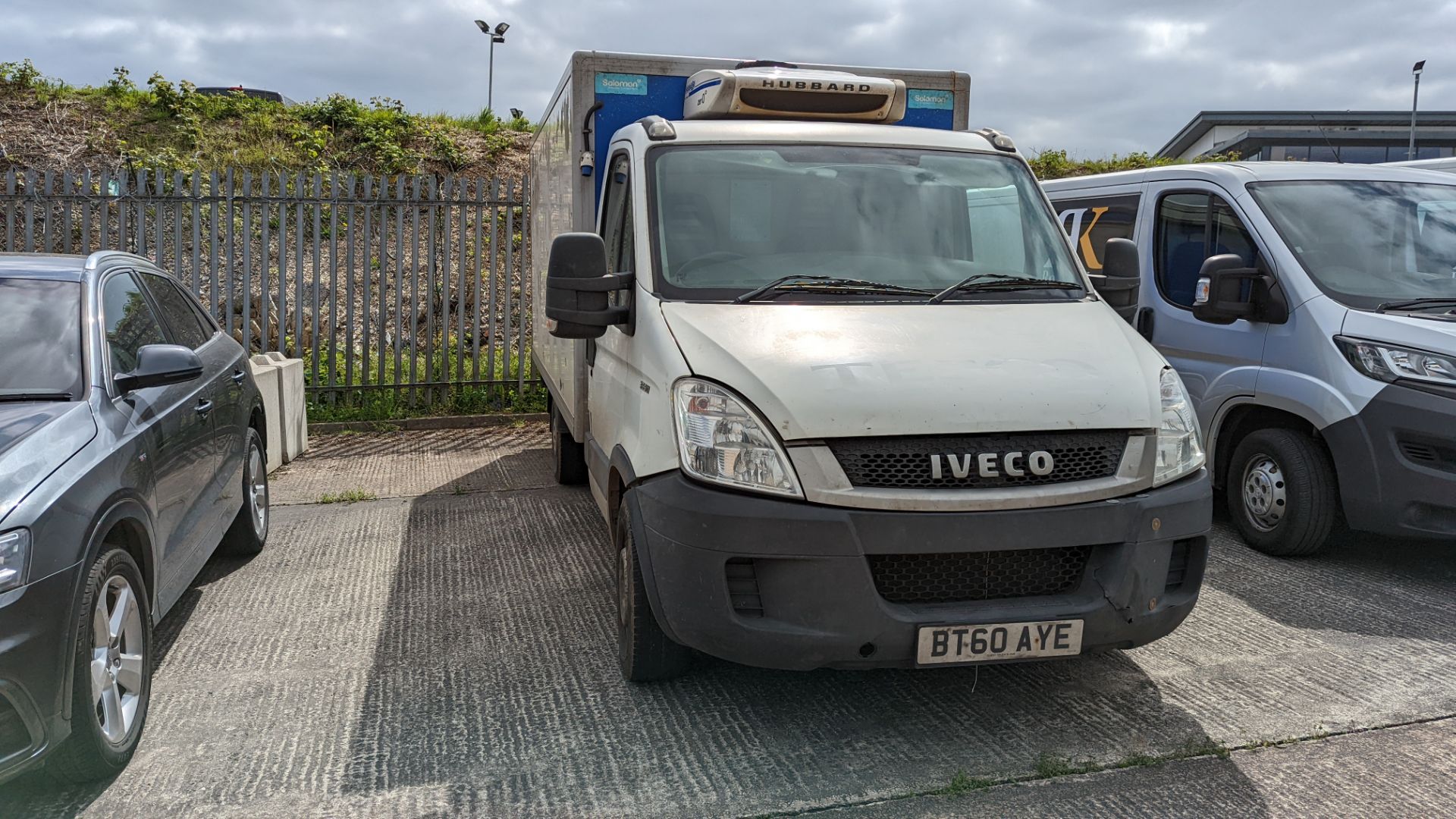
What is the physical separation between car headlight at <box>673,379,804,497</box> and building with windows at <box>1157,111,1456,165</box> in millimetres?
33661

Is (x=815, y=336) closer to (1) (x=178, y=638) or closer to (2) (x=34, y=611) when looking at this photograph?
(2) (x=34, y=611)

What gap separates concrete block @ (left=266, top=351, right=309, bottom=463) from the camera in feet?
27.6

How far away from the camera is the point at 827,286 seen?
4043mm

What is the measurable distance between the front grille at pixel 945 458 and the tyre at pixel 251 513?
3690mm

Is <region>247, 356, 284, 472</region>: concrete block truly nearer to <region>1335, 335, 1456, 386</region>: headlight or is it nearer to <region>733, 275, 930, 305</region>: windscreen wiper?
<region>733, 275, 930, 305</region>: windscreen wiper

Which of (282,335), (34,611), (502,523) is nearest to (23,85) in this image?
(282,335)

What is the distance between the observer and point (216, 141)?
15875mm

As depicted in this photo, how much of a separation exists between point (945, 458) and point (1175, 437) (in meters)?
0.87

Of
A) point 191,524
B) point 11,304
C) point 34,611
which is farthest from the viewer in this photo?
point 191,524

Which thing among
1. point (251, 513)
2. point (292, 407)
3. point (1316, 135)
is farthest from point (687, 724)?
point (1316, 135)

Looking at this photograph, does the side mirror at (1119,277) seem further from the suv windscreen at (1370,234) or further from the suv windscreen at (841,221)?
the suv windscreen at (1370,234)

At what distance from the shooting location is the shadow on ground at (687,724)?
10.9 ft

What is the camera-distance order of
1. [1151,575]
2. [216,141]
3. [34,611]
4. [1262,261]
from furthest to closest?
[216,141], [1262,261], [1151,575], [34,611]

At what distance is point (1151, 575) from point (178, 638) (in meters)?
3.87
